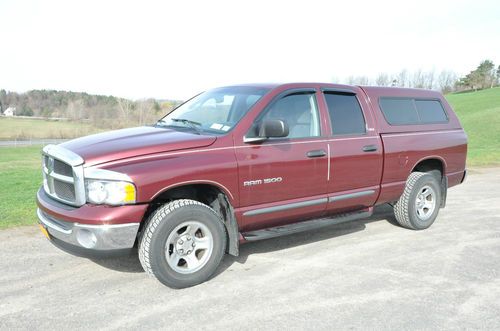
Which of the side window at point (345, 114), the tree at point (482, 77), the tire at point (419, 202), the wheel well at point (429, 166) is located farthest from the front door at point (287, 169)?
the tree at point (482, 77)

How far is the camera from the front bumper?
11.9ft

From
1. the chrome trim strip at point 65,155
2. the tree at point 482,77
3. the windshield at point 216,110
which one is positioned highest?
the tree at point 482,77

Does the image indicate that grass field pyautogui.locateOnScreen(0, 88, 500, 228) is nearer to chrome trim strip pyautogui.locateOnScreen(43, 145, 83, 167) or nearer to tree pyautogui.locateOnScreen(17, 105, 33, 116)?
chrome trim strip pyautogui.locateOnScreen(43, 145, 83, 167)

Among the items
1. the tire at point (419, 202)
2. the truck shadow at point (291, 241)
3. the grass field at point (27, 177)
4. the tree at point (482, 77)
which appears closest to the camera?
the truck shadow at point (291, 241)

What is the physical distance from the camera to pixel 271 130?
4.24 meters

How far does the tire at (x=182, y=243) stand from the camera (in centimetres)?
383

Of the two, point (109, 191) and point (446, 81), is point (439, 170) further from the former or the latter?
point (446, 81)

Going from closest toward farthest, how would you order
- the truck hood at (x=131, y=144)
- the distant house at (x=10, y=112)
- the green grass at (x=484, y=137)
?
the truck hood at (x=131, y=144)
the green grass at (x=484, y=137)
the distant house at (x=10, y=112)

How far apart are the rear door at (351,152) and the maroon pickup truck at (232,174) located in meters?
0.02

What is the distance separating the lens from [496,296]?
3887 millimetres

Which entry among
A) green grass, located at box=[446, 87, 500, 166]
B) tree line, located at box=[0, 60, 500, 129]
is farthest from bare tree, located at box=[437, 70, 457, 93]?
green grass, located at box=[446, 87, 500, 166]

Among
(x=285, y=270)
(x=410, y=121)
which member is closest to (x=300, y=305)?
(x=285, y=270)

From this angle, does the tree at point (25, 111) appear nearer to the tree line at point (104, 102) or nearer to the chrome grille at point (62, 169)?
the tree line at point (104, 102)

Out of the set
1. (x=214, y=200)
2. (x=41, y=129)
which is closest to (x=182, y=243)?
(x=214, y=200)
